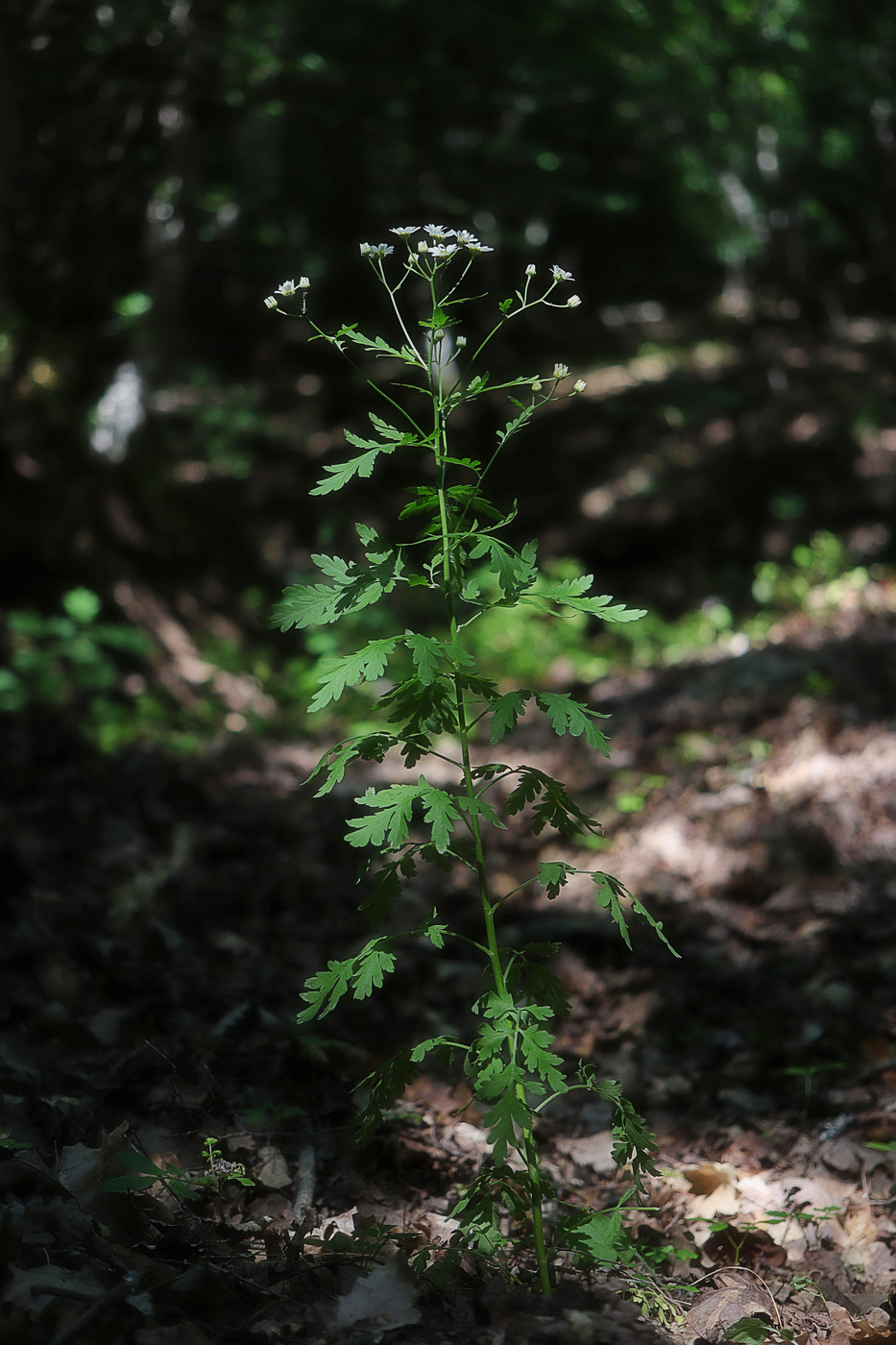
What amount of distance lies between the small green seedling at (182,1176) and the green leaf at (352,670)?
1048 mm

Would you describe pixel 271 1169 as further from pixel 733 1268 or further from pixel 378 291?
pixel 378 291

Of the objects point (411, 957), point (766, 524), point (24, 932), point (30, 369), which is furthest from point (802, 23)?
point (24, 932)

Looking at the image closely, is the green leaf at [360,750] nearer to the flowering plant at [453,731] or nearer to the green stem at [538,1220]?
the flowering plant at [453,731]

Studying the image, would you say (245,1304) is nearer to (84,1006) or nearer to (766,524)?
(84,1006)

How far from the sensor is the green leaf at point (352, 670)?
1.61 metres

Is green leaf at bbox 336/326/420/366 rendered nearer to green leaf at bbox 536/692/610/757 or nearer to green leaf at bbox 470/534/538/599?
green leaf at bbox 470/534/538/599

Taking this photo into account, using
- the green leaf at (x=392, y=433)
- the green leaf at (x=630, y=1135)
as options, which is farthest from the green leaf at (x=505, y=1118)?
the green leaf at (x=392, y=433)

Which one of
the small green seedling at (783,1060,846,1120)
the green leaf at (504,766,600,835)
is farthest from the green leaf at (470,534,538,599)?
the small green seedling at (783,1060,846,1120)

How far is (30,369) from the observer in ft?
25.1

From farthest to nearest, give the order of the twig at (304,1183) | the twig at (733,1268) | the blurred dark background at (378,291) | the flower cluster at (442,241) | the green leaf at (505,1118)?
the blurred dark background at (378,291), the twig at (304,1183), the twig at (733,1268), the flower cluster at (442,241), the green leaf at (505,1118)

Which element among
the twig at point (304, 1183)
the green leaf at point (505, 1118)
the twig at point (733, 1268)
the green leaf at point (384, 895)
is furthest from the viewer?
the twig at point (304, 1183)

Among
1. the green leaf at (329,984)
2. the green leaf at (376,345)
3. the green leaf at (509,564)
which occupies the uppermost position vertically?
the green leaf at (376,345)

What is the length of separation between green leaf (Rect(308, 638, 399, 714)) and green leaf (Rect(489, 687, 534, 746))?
227 millimetres

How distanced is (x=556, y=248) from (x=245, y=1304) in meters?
15.7
